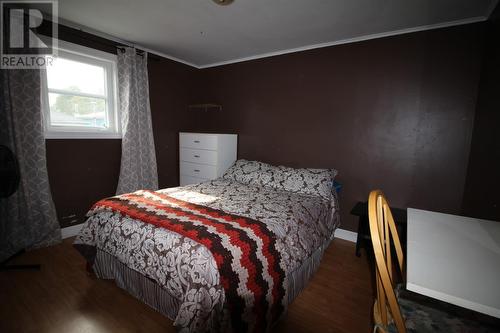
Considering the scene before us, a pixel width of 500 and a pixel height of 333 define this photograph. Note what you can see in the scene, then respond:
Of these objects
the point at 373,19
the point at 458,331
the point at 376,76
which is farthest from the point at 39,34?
the point at 458,331

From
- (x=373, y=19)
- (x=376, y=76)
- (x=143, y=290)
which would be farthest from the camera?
(x=376, y=76)

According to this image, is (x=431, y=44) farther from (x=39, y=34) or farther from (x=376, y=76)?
(x=39, y=34)

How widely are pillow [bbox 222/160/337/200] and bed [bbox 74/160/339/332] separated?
0.02 metres

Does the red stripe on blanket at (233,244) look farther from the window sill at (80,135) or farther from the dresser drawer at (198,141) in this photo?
the dresser drawer at (198,141)

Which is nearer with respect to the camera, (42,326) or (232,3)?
(42,326)

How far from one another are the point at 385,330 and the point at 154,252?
47.2 inches

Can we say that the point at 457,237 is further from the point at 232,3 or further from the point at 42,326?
the point at 42,326

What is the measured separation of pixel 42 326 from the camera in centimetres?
146

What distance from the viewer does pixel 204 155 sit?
3.36 meters

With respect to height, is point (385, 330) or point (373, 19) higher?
point (373, 19)

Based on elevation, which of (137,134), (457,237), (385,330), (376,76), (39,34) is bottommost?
(385,330)

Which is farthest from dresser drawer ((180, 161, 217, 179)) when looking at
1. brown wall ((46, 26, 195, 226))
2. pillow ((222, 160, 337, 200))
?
pillow ((222, 160, 337, 200))

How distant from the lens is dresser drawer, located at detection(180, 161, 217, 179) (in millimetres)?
3295

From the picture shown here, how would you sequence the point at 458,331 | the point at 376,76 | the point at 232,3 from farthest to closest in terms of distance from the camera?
A: the point at 376,76, the point at 232,3, the point at 458,331
